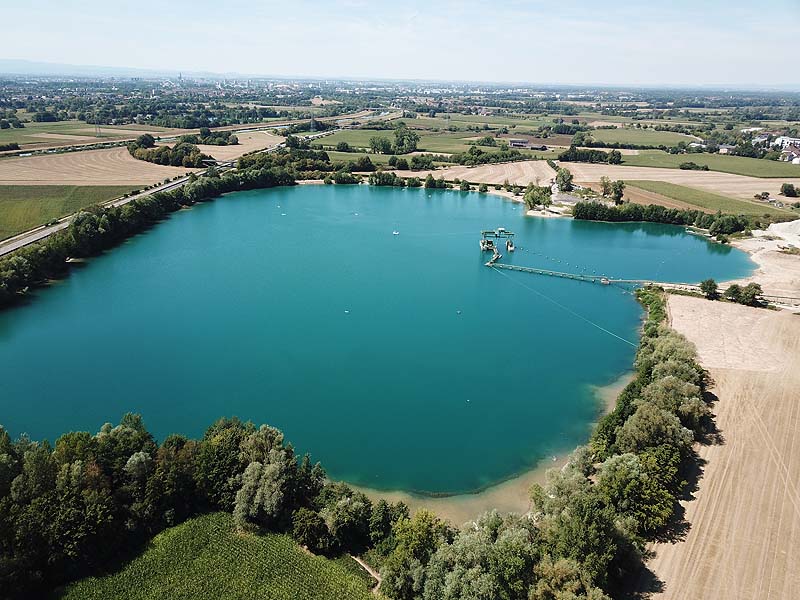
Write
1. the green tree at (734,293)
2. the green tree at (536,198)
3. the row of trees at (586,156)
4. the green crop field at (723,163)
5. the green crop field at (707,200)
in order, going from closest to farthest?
the green tree at (734,293) → the green crop field at (707,200) → the green tree at (536,198) → the green crop field at (723,163) → the row of trees at (586,156)

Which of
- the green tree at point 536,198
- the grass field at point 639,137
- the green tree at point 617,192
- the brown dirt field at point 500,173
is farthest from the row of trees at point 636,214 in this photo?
the grass field at point 639,137

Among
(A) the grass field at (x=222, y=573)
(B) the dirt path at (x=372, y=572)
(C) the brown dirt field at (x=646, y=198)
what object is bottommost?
(B) the dirt path at (x=372, y=572)

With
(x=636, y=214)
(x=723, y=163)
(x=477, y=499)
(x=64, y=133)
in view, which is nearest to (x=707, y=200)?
(x=636, y=214)

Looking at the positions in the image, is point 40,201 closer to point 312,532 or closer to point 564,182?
point 312,532

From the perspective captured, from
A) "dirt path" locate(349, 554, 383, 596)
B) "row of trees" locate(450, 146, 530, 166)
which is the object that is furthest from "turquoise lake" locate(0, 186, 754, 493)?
"row of trees" locate(450, 146, 530, 166)

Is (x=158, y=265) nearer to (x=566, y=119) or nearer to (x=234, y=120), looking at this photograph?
(x=234, y=120)

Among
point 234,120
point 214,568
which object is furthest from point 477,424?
point 234,120

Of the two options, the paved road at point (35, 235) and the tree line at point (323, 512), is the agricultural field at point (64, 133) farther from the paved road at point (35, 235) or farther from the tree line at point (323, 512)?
the tree line at point (323, 512)
